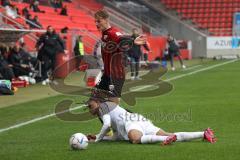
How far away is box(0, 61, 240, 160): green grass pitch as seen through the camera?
8500 millimetres

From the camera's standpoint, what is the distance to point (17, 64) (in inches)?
914

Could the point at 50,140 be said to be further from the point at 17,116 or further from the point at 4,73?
the point at 4,73

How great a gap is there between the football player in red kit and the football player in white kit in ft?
0.87

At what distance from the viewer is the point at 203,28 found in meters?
51.1

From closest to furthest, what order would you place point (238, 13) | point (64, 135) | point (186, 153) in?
point (186, 153)
point (64, 135)
point (238, 13)

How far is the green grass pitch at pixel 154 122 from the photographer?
8500 mm

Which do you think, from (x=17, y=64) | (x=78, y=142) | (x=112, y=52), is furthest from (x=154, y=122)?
(x=17, y=64)

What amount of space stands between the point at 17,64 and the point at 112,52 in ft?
45.5

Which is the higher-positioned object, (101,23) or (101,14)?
(101,14)

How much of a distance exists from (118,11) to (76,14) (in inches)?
300

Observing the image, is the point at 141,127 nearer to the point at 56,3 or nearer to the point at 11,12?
the point at 11,12

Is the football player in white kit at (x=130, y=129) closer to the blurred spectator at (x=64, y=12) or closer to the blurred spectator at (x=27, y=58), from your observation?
the blurred spectator at (x=27, y=58)

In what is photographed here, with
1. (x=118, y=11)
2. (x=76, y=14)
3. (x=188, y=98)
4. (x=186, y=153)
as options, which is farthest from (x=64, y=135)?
(x=118, y=11)

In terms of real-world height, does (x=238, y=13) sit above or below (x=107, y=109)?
below
